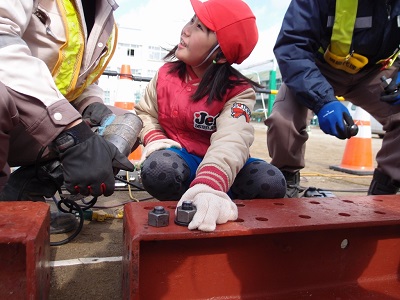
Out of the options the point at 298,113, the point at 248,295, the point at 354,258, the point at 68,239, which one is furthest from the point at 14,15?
the point at 298,113

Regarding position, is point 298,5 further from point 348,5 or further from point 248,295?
point 248,295

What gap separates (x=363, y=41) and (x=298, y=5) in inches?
A: 16.5

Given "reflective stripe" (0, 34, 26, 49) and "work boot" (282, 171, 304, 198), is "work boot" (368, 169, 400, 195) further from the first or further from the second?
"reflective stripe" (0, 34, 26, 49)

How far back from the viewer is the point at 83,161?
3.89 ft

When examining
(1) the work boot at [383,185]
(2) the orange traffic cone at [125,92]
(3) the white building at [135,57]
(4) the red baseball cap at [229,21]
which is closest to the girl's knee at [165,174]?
(4) the red baseball cap at [229,21]

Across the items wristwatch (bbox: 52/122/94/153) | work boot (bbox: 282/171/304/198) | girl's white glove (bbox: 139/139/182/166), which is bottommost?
work boot (bbox: 282/171/304/198)

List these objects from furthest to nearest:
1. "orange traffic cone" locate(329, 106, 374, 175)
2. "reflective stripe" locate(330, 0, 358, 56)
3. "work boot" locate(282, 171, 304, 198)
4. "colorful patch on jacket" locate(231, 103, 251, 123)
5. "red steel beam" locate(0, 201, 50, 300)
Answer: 1. "orange traffic cone" locate(329, 106, 374, 175)
2. "work boot" locate(282, 171, 304, 198)
3. "reflective stripe" locate(330, 0, 358, 56)
4. "colorful patch on jacket" locate(231, 103, 251, 123)
5. "red steel beam" locate(0, 201, 50, 300)

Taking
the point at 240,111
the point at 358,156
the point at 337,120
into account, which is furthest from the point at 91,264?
the point at 358,156

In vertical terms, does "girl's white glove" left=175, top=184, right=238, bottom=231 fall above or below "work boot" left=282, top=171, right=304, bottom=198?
above

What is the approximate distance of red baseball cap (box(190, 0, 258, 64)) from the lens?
5.39 feet

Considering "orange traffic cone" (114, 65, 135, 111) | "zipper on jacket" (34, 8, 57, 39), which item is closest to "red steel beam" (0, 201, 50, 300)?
"zipper on jacket" (34, 8, 57, 39)

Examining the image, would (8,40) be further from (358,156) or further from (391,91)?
(358,156)

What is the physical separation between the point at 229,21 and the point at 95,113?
78 cm

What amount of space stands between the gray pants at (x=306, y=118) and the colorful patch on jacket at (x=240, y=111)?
1.93 feet
